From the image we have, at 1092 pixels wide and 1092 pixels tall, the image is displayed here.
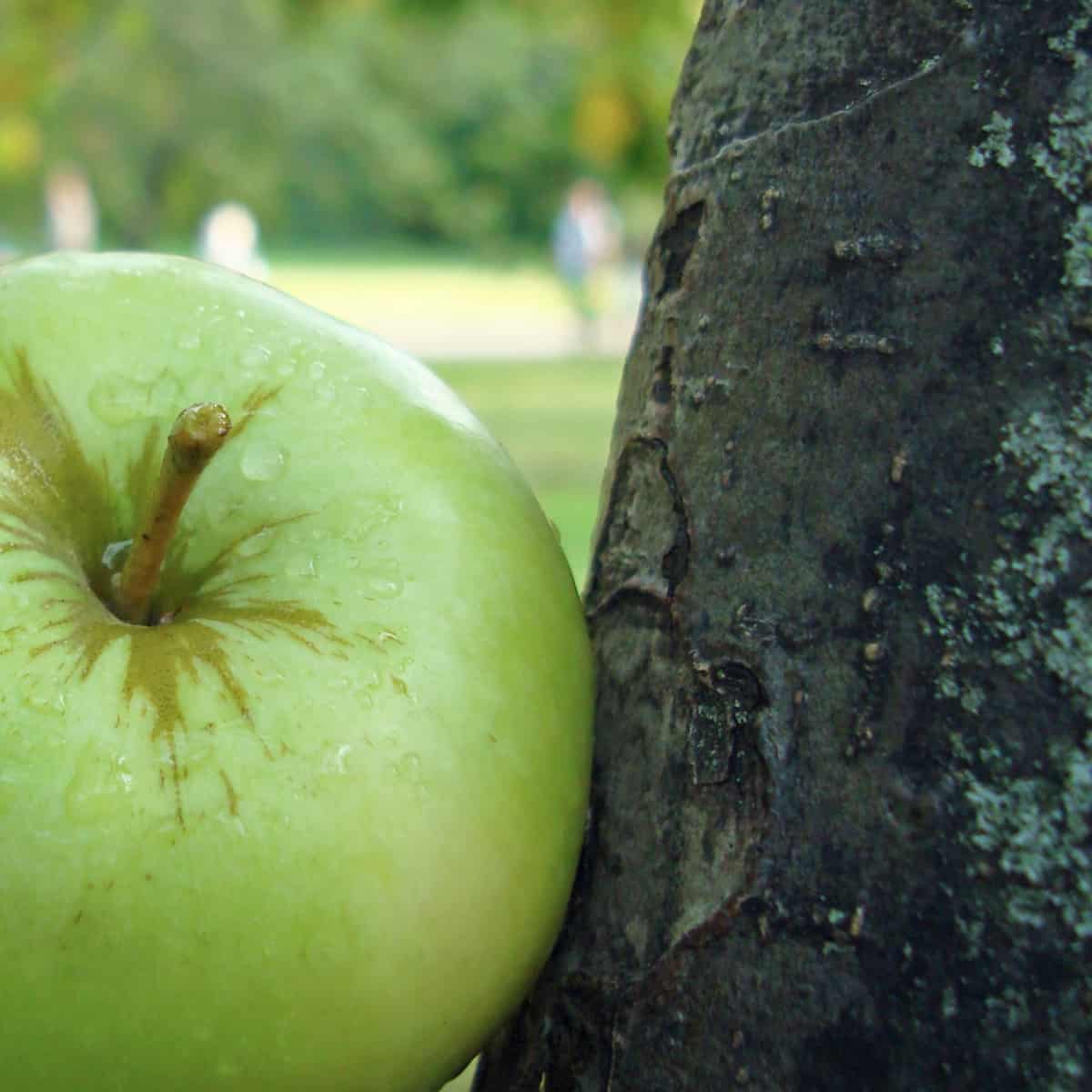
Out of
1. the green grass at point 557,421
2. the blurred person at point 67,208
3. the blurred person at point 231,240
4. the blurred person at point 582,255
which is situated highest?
the blurred person at point 67,208

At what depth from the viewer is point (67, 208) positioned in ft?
60.2

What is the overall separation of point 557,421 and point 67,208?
39.8ft

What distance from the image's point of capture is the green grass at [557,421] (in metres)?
5.69

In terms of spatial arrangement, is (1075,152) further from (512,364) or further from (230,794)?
(512,364)

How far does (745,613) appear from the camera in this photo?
780mm

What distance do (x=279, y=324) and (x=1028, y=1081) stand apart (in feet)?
1.93

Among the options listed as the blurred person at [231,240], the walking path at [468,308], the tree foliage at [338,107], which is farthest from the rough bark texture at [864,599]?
the blurred person at [231,240]

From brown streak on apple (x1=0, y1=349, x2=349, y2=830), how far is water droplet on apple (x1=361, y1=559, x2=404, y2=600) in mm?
32

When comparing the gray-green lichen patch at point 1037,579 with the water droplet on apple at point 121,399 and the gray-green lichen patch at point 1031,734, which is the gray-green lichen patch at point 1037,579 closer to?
the gray-green lichen patch at point 1031,734

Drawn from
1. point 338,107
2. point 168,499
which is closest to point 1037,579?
point 168,499

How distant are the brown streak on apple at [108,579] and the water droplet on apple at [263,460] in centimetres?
2

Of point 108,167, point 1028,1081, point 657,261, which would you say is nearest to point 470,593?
point 657,261

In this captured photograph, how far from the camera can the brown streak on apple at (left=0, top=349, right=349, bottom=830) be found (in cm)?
74

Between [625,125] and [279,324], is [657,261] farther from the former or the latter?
[625,125]
